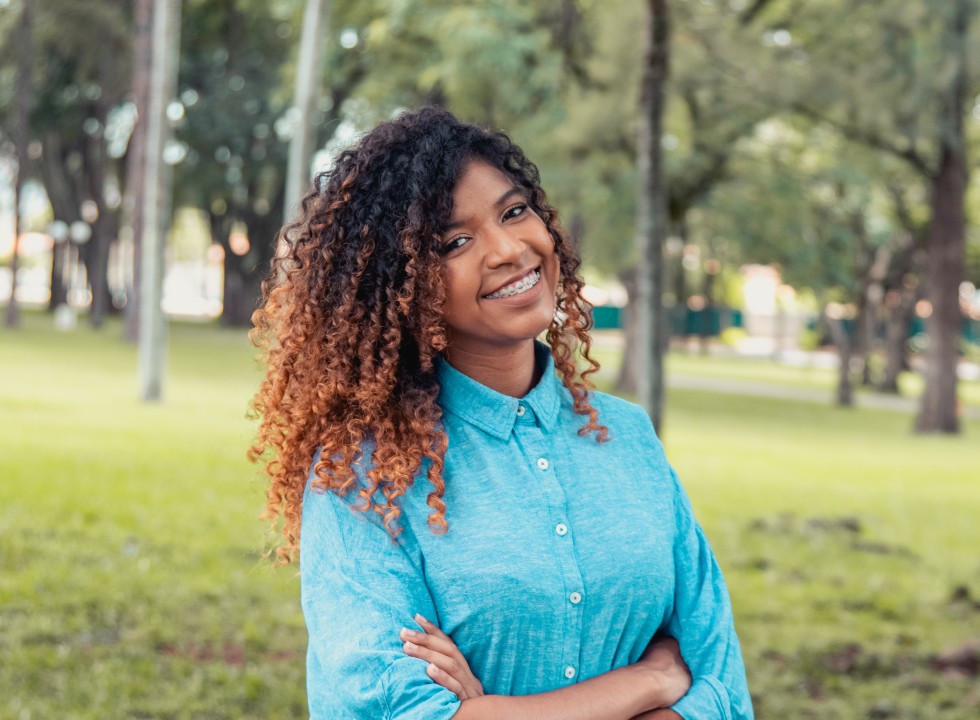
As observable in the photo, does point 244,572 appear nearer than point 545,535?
No

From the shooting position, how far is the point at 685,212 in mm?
20906

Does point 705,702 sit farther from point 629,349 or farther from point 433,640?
point 629,349

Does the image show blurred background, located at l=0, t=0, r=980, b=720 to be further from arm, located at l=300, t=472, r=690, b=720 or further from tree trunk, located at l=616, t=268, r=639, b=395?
arm, located at l=300, t=472, r=690, b=720

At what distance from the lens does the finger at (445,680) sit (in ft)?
6.66

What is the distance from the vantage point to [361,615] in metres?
2.03

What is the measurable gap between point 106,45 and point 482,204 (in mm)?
34977

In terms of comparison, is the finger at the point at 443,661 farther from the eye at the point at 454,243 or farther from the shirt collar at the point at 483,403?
the eye at the point at 454,243

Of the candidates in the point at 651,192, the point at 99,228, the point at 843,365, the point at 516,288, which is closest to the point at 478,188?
the point at 516,288

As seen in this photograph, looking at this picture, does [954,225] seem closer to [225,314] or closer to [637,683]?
[637,683]

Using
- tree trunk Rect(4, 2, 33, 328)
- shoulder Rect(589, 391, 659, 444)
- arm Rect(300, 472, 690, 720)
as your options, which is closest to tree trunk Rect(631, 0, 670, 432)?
shoulder Rect(589, 391, 659, 444)

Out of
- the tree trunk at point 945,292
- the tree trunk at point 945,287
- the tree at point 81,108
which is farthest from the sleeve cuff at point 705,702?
the tree at point 81,108

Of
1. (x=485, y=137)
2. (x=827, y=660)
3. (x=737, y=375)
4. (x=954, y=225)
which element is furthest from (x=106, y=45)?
(x=485, y=137)

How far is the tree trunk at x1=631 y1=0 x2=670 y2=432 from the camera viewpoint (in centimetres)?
877

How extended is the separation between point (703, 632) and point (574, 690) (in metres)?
0.31
